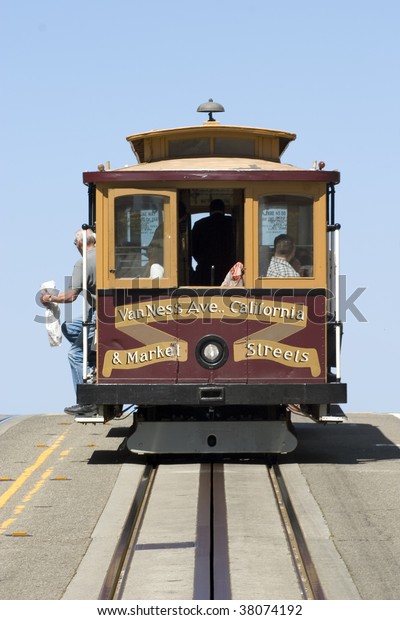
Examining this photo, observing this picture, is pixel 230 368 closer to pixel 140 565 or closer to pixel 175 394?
pixel 175 394

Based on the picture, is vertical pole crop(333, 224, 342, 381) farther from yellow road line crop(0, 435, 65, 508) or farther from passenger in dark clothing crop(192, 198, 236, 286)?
yellow road line crop(0, 435, 65, 508)

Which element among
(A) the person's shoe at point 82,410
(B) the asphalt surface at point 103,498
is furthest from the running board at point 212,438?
(A) the person's shoe at point 82,410

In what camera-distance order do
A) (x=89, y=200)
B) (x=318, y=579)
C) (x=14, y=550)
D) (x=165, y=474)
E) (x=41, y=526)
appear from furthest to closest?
(x=89, y=200)
(x=165, y=474)
(x=41, y=526)
(x=14, y=550)
(x=318, y=579)

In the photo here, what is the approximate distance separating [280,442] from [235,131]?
3271mm

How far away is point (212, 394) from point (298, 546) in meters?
3.73

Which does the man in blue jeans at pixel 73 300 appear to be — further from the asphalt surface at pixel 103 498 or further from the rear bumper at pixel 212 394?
the rear bumper at pixel 212 394

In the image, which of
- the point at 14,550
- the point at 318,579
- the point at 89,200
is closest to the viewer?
the point at 318,579

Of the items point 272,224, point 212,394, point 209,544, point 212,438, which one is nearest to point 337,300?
point 272,224

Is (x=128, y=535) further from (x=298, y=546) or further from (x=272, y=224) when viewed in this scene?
(x=272, y=224)

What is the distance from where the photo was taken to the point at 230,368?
13.0 metres

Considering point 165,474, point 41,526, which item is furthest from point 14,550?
point 165,474

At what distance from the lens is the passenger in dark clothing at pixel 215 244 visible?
14.5 m

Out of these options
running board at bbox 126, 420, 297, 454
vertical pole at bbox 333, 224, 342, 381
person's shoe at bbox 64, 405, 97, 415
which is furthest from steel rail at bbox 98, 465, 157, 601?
person's shoe at bbox 64, 405, 97, 415

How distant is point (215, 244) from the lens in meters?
14.7
